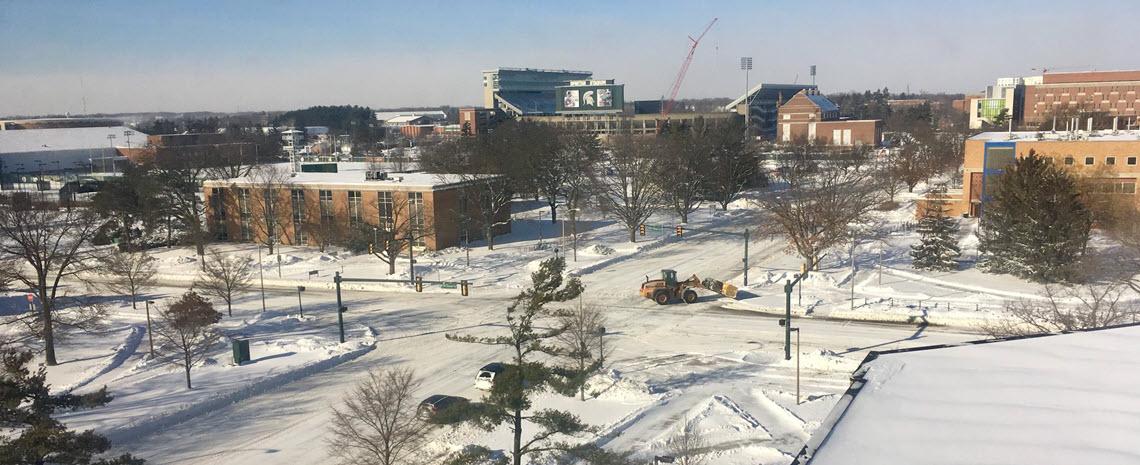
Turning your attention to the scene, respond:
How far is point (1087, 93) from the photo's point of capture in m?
130

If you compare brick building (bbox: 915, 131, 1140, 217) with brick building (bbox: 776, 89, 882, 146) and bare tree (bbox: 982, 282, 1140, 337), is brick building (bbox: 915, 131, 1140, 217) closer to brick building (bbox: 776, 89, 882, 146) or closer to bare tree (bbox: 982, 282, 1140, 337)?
bare tree (bbox: 982, 282, 1140, 337)

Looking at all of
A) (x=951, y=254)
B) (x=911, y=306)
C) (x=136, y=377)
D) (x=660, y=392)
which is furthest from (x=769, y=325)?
(x=136, y=377)

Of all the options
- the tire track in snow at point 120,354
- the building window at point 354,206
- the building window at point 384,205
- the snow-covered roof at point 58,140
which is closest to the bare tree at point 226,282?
the tire track in snow at point 120,354

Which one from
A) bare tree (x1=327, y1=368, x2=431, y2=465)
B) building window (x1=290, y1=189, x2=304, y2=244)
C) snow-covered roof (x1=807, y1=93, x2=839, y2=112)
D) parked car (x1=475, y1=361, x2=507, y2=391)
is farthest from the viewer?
snow-covered roof (x1=807, y1=93, x2=839, y2=112)

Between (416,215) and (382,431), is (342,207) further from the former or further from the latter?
(382,431)

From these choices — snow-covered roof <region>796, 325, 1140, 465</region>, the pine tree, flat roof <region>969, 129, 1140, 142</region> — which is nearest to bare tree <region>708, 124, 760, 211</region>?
flat roof <region>969, 129, 1140, 142</region>

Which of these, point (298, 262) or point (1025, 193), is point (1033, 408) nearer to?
point (1025, 193)

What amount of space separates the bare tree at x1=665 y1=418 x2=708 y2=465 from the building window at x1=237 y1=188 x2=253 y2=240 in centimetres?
→ 4353

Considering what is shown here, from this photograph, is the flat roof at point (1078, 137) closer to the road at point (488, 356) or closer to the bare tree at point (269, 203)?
the road at point (488, 356)

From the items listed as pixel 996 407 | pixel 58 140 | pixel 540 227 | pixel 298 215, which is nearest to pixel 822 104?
pixel 540 227

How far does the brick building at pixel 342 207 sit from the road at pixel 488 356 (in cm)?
991

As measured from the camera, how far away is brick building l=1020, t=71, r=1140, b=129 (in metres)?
127

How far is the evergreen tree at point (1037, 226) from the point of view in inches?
1410

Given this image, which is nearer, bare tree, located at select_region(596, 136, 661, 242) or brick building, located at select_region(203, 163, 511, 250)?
brick building, located at select_region(203, 163, 511, 250)
